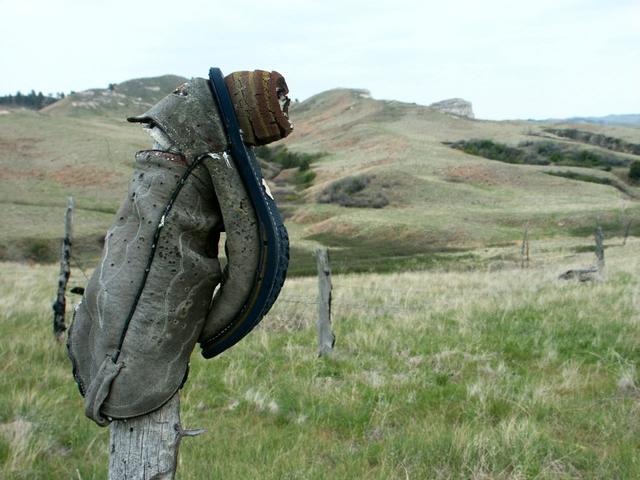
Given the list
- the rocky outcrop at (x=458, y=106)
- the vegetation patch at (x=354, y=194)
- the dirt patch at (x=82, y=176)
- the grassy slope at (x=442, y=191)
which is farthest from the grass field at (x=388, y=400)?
the rocky outcrop at (x=458, y=106)

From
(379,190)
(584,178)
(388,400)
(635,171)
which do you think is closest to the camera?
(388,400)

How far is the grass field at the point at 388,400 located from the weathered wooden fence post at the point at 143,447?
5.93ft

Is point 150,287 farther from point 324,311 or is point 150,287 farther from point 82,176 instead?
point 82,176

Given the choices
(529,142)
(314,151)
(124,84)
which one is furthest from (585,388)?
(124,84)

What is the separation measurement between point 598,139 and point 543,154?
2008 centimetres

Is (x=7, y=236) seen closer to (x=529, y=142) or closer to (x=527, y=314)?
(x=527, y=314)

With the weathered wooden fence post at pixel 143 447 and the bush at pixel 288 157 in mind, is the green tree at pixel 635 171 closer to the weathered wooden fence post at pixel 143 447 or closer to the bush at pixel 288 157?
the bush at pixel 288 157

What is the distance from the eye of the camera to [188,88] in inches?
108

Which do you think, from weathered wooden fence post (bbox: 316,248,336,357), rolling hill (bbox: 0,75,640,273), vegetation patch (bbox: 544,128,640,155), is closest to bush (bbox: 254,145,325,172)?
rolling hill (bbox: 0,75,640,273)

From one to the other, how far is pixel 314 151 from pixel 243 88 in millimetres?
96160

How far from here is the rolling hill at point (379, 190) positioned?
41.1 meters

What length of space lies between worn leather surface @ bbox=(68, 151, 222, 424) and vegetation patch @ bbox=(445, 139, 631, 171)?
79.2 meters

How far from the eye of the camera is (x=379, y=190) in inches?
2474

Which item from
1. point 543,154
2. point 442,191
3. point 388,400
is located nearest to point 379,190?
point 442,191
